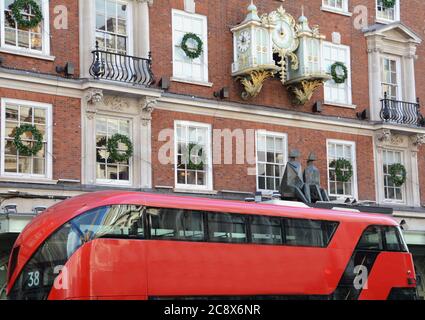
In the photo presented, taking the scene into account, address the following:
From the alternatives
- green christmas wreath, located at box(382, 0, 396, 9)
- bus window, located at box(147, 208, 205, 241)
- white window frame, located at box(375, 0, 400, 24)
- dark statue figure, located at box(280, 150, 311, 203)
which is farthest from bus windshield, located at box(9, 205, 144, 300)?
green christmas wreath, located at box(382, 0, 396, 9)

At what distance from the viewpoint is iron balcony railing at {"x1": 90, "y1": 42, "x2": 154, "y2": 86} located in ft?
75.3

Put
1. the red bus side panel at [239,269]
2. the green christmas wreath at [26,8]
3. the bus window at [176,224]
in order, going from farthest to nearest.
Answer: the green christmas wreath at [26,8] < the bus window at [176,224] < the red bus side panel at [239,269]

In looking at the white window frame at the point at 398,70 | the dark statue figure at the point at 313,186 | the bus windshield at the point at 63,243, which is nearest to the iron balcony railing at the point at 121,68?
the dark statue figure at the point at 313,186

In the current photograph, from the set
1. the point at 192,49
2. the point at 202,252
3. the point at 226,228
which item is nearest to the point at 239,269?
the point at 226,228

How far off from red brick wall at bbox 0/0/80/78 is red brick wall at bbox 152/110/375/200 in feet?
10.3

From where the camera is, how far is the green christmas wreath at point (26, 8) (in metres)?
21.8

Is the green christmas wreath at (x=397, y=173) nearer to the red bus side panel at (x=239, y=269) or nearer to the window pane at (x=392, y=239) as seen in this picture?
the window pane at (x=392, y=239)

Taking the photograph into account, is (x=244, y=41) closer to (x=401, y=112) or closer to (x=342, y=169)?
(x=342, y=169)

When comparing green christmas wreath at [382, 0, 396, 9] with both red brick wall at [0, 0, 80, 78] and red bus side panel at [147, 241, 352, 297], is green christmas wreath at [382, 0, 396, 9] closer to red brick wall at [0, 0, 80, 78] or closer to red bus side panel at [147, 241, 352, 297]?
red brick wall at [0, 0, 80, 78]

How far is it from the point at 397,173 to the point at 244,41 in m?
7.99

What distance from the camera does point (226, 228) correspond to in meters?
17.1

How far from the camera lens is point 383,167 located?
2998 centimetres

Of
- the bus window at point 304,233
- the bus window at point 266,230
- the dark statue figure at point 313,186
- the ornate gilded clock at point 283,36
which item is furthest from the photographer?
the ornate gilded clock at point 283,36

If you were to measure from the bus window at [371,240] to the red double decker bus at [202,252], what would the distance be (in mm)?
24
